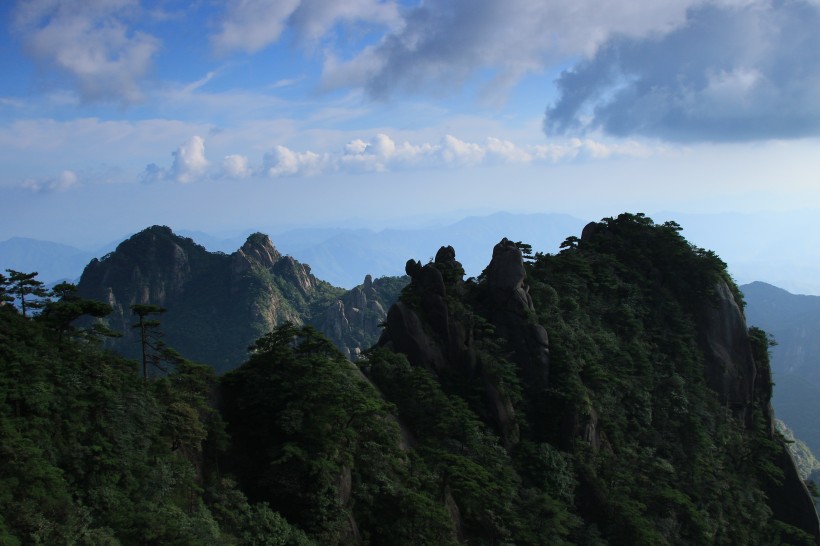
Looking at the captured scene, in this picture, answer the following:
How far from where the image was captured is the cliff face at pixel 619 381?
32.5 meters

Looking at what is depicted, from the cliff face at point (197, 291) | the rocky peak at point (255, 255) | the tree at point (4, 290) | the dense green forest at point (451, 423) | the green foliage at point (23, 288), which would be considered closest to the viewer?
the dense green forest at point (451, 423)

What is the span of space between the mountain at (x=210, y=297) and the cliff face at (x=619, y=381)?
227 feet

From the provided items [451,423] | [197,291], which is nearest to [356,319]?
[197,291]

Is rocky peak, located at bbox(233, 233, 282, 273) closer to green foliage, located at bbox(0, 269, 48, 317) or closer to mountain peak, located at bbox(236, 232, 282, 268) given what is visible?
mountain peak, located at bbox(236, 232, 282, 268)

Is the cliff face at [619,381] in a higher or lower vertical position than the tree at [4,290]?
lower

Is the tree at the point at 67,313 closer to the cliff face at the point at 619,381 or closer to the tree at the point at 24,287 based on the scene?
the tree at the point at 24,287

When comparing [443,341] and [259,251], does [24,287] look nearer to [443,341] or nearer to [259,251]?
[443,341]

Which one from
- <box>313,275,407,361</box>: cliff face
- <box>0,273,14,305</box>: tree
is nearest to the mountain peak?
<box>313,275,407,361</box>: cliff face

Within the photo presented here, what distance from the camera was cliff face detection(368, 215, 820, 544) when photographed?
107 ft

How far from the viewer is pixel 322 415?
2488cm

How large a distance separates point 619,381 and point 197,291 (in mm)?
106305

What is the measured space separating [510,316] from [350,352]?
240ft

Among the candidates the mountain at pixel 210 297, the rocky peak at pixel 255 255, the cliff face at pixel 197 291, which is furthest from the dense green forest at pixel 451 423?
the rocky peak at pixel 255 255

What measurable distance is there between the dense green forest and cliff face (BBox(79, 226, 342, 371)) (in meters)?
77.7
